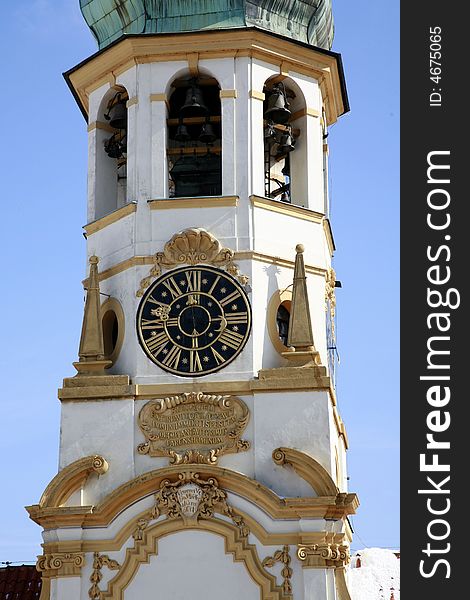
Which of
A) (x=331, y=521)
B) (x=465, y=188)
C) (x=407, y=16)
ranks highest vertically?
(x=407, y=16)

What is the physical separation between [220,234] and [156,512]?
155 inches

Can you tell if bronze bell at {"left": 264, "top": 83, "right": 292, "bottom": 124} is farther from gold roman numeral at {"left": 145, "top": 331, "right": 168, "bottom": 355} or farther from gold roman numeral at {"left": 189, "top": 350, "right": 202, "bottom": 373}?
gold roman numeral at {"left": 189, "top": 350, "right": 202, "bottom": 373}

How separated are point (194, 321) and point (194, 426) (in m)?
1.45

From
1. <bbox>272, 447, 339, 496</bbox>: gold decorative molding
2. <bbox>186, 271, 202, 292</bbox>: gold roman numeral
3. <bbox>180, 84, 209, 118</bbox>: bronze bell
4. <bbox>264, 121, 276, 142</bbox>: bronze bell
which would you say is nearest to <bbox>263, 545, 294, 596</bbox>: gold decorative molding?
<bbox>272, 447, 339, 496</bbox>: gold decorative molding

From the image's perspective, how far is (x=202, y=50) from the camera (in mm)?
25375

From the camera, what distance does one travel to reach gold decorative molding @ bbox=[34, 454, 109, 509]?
23562 mm

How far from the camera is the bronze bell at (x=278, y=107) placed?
25.4 meters

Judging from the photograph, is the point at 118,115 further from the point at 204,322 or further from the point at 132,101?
the point at 204,322

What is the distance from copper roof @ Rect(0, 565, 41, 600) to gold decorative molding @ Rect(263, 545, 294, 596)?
4802 mm

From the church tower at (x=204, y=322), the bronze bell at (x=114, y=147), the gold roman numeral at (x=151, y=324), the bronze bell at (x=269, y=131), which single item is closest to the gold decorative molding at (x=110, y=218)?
the church tower at (x=204, y=322)

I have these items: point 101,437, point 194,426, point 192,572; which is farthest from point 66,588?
point 194,426

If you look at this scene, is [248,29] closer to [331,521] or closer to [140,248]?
[140,248]

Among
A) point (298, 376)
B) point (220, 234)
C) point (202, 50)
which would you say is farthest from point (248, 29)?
point (298, 376)

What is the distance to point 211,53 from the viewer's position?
25406mm
